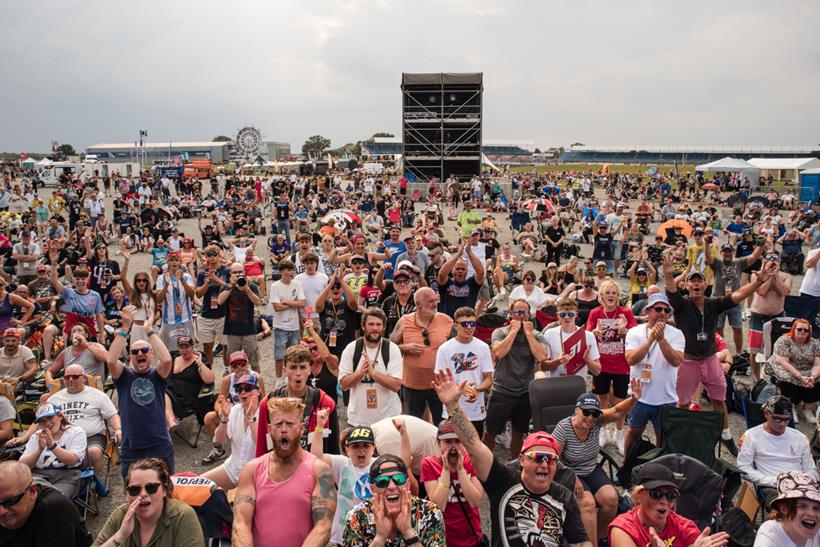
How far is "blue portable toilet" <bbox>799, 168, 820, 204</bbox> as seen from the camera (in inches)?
1150

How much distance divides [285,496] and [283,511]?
0.28 ft

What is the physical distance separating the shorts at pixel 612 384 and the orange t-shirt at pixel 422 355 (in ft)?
6.37

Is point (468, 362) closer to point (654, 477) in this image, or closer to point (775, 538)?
point (654, 477)

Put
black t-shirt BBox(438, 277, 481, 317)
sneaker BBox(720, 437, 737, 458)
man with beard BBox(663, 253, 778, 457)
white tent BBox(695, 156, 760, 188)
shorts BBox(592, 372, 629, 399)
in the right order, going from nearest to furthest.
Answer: sneaker BBox(720, 437, 737, 458)
man with beard BBox(663, 253, 778, 457)
shorts BBox(592, 372, 629, 399)
black t-shirt BBox(438, 277, 481, 317)
white tent BBox(695, 156, 760, 188)

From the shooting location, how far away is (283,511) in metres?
3.26

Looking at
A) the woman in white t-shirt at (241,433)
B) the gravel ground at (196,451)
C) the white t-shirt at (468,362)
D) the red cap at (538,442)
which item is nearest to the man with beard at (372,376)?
the white t-shirt at (468,362)

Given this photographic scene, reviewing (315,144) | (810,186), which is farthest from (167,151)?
(810,186)

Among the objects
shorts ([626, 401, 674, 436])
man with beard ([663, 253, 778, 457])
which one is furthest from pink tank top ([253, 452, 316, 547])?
man with beard ([663, 253, 778, 457])

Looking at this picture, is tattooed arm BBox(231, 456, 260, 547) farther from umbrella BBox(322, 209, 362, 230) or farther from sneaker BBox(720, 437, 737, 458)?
umbrella BBox(322, 209, 362, 230)

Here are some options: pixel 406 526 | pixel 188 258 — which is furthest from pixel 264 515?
pixel 188 258

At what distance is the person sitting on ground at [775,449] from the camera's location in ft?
14.6

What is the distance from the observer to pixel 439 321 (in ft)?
18.4

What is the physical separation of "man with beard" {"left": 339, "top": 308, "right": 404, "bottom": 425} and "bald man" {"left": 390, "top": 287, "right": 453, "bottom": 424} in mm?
536

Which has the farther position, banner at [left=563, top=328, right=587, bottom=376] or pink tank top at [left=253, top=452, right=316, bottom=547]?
banner at [left=563, top=328, right=587, bottom=376]
